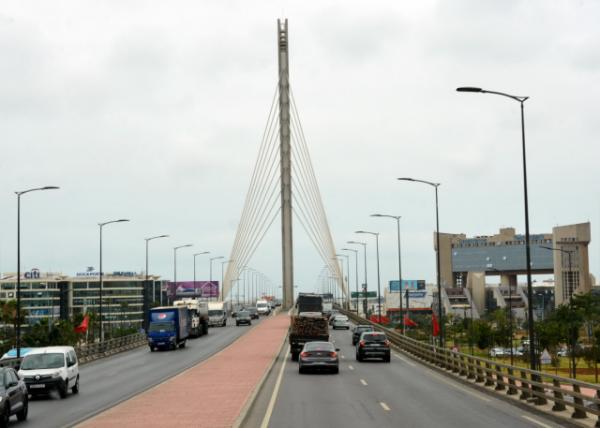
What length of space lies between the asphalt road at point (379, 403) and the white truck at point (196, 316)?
40.8 m

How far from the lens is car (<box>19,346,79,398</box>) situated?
29984 millimetres

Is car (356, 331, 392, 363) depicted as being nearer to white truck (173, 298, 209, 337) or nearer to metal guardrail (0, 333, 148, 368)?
metal guardrail (0, 333, 148, 368)

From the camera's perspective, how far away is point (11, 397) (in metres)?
22.1

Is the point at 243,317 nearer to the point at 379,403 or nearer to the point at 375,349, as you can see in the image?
the point at 375,349

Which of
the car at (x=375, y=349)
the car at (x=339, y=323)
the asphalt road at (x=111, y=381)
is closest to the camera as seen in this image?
the asphalt road at (x=111, y=381)

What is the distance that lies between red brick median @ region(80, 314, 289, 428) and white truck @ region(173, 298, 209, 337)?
1265 inches

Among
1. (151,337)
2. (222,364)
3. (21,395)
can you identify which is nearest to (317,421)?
(21,395)

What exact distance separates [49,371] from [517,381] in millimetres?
17470

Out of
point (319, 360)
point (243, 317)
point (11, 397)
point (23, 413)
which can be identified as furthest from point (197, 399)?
point (243, 317)

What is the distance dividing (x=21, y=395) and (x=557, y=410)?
549 inches

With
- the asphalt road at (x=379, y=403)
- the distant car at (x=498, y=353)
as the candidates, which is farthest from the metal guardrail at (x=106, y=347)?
the distant car at (x=498, y=353)

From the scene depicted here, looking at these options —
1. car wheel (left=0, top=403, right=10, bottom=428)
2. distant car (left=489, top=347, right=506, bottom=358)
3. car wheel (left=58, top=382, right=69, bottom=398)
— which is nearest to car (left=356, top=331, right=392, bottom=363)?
car wheel (left=58, top=382, right=69, bottom=398)

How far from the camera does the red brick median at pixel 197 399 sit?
68.2 ft

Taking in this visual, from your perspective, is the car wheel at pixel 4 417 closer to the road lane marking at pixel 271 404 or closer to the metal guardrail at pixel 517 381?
the road lane marking at pixel 271 404
